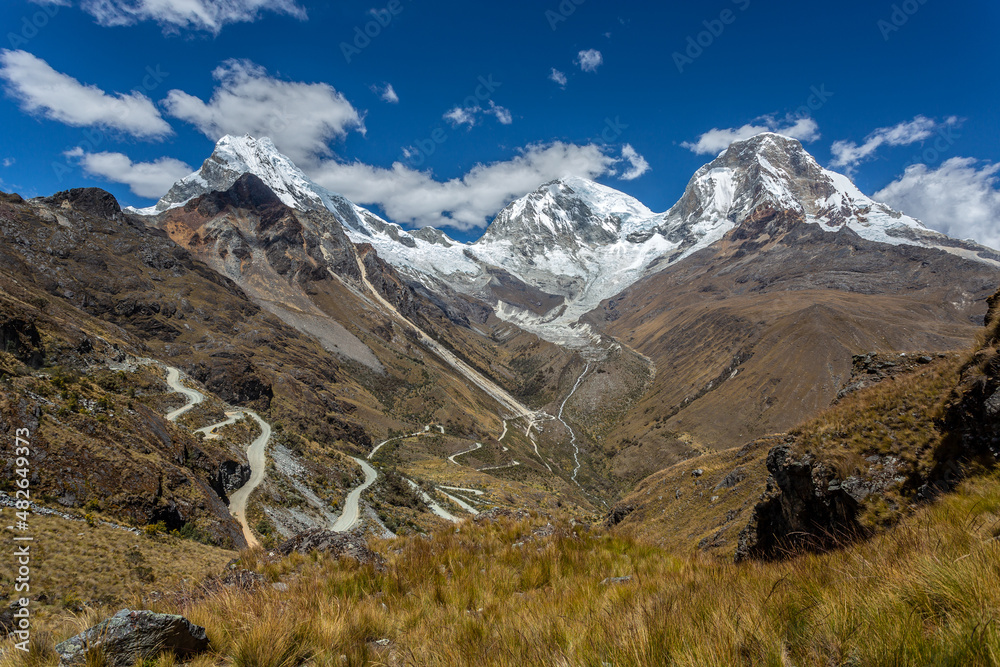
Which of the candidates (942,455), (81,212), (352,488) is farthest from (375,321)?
(942,455)

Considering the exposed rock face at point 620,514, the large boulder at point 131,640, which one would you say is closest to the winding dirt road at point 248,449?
the large boulder at point 131,640

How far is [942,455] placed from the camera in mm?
7477

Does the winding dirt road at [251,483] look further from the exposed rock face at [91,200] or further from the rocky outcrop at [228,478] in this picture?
the exposed rock face at [91,200]

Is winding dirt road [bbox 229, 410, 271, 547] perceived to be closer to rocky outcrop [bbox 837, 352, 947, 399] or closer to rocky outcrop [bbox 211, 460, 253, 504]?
rocky outcrop [bbox 211, 460, 253, 504]

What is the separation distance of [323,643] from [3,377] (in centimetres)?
2495

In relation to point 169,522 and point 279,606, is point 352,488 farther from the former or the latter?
point 279,606

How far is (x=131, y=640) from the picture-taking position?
357 cm

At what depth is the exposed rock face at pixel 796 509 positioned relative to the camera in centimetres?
830

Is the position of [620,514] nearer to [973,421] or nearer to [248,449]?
[973,421]

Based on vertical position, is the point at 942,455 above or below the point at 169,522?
above

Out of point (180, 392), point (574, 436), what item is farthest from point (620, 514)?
point (574, 436)

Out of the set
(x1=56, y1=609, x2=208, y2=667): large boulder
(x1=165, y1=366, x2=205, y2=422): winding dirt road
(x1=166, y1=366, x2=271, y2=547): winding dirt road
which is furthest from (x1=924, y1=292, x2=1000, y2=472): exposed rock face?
(x1=165, y1=366, x2=205, y2=422): winding dirt road

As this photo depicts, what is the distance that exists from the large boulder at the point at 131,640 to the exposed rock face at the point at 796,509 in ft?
28.3

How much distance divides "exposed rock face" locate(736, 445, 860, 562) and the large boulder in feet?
28.3
